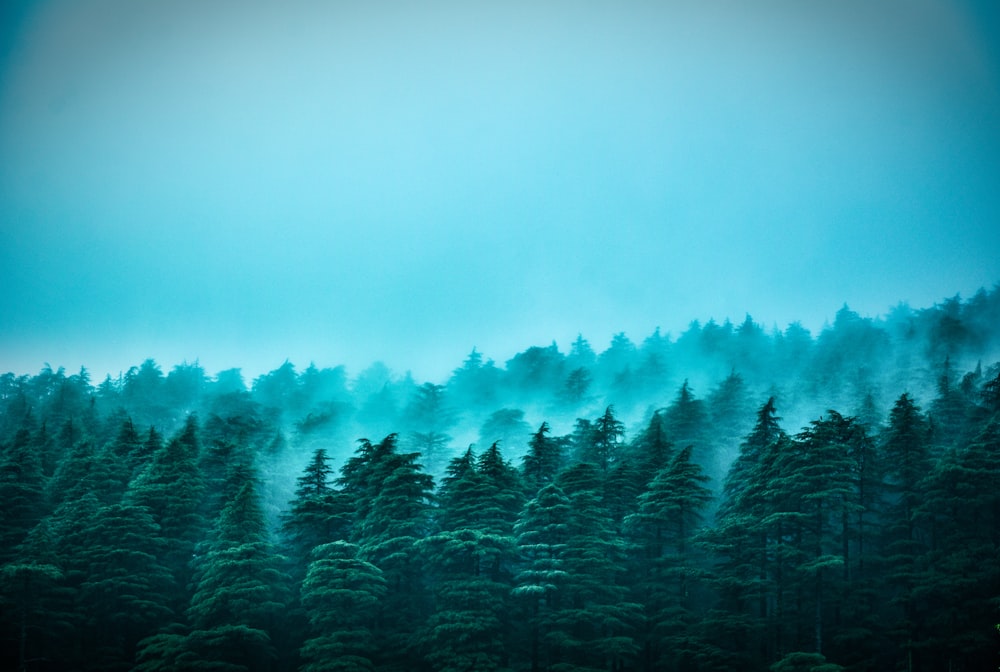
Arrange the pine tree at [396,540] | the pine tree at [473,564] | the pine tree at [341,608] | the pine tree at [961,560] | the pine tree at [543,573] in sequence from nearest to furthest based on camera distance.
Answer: the pine tree at [961,560] → the pine tree at [341,608] → the pine tree at [473,564] → the pine tree at [543,573] → the pine tree at [396,540]

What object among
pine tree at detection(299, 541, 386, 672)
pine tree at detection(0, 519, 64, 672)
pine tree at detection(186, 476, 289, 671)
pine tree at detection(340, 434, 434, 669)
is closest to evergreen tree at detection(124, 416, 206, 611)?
pine tree at detection(186, 476, 289, 671)

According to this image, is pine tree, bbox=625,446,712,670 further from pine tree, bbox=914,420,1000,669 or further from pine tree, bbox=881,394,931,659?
pine tree, bbox=914,420,1000,669

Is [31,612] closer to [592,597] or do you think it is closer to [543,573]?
[543,573]

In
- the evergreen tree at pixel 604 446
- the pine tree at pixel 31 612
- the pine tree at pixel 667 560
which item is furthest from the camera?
the evergreen tree at pixel 604 446

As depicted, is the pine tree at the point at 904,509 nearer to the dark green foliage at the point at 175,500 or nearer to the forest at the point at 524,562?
the forest at the point at 524,562

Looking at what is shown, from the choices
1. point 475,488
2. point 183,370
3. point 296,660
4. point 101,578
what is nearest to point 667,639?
point 475,488

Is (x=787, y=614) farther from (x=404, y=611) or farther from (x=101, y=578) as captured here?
(x=101, y=578)

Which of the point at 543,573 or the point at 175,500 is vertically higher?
the point at 175,500

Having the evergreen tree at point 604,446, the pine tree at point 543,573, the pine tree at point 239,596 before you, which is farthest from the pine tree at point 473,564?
the evergreen tree at point 604,446

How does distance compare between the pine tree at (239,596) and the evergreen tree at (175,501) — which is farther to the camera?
the evergreen tree at (175,501)

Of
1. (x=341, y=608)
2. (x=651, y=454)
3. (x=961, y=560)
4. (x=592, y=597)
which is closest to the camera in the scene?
(x=961, y=560)

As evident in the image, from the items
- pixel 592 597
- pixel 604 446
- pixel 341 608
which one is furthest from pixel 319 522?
pixel 604 446

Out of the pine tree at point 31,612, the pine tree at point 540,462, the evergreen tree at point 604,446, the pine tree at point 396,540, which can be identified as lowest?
the pine tree at point 31,612

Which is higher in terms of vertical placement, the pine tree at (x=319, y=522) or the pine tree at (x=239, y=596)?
the pine tree at (x=319, y=522)
